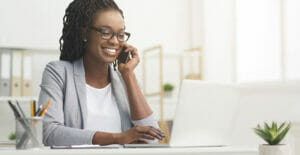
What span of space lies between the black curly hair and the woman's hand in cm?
57

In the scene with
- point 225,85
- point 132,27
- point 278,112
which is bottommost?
point 278,112

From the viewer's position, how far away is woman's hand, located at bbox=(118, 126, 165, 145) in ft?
4.19

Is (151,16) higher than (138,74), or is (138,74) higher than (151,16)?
(151,16)

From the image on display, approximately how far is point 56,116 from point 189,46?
3.18 meters

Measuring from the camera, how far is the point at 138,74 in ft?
14.5

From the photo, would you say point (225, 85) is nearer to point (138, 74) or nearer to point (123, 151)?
point (123, 151)

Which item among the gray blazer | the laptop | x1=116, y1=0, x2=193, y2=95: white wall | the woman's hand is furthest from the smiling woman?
x1=116, y1=0, x2=193, y2=95: white wall

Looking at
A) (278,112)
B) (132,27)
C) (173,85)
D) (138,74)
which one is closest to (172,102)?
(173,85)

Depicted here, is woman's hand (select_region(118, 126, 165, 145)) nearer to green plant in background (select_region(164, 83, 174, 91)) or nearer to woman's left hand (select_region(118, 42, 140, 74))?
woman's left hand (select_region(118, 42, 140, 74))

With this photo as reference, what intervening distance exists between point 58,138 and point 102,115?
0.26 metres

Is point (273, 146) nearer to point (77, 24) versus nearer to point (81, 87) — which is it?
point (81, 87)

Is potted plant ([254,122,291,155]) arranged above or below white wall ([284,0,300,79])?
below

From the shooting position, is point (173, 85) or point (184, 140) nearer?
point (184, 140)

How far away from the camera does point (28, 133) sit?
42.1 inches
